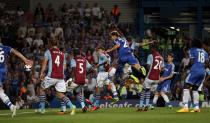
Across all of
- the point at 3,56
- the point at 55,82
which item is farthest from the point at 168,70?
the point at 3,56

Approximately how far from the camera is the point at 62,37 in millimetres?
36781

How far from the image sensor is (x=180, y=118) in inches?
742

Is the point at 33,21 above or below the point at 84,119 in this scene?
above

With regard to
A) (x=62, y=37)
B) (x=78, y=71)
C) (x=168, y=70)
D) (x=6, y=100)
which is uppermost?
(x=62, y=37)

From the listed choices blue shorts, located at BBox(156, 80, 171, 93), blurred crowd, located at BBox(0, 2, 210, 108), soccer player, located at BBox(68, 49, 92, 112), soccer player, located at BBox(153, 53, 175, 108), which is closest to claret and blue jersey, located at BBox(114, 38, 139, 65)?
soccer player, located at BBox(68, 49, 92, 112)

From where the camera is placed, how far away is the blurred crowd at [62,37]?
110 ft

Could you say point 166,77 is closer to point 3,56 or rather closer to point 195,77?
point 195,77

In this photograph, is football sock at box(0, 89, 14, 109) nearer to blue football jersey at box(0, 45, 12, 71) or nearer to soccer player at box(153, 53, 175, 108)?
blue football jersey at box(0, 45, 12, 71)

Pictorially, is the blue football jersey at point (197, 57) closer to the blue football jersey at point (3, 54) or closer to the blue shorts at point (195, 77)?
the blue shorts at point (195, 77)

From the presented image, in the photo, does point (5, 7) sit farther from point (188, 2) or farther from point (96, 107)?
point (96, 107)

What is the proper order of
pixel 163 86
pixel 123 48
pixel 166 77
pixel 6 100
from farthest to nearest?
pixel 163 86
pixel 166 77
pixel 123 48
pixel 6 100

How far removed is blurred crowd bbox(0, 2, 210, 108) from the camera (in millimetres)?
33469

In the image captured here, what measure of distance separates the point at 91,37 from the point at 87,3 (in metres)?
6.37

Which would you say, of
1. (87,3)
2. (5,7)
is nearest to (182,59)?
(87,3)
